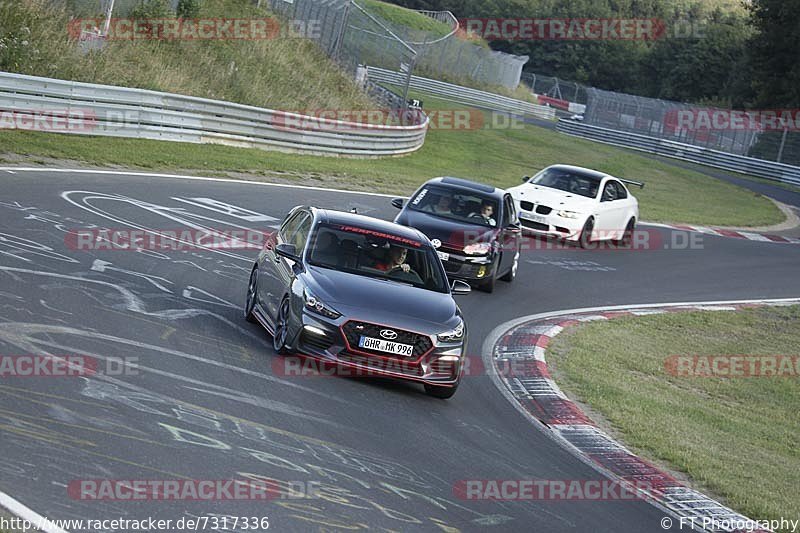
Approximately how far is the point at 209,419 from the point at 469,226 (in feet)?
32.6

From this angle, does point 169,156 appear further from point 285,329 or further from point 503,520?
point 503,520

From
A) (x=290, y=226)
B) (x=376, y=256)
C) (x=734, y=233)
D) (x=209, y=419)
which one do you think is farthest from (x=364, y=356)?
(x=734, y=233)

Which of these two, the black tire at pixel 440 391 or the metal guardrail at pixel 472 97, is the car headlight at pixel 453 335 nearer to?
the black tire at pixel 440 391

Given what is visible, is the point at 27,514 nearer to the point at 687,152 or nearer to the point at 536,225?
the point at 536,225

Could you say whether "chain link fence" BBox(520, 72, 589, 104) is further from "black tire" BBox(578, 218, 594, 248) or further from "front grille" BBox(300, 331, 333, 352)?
"front grille" BBox(300, 331, 333, 352)

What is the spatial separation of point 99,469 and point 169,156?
1838 centimetres

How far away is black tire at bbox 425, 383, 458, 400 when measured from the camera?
10805mm

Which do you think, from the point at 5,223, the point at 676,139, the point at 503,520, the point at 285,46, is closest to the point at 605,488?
the point at 503,520

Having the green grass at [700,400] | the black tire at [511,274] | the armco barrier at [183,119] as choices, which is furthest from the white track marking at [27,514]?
the armco barrier at [183,119]

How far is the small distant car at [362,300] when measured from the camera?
10.5 m

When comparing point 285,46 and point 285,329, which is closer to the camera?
point 285,329

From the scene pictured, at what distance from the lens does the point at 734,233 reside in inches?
1276

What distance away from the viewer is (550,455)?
9.70m

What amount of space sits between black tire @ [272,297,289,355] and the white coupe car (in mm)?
13220
